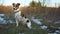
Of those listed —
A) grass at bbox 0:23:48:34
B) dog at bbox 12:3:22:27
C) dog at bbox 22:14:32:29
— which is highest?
dog at bbox 12:3:22:27

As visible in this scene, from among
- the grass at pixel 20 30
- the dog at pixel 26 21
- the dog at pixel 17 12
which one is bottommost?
the grass at pixel 20 30

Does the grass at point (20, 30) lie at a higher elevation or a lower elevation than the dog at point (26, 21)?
lower

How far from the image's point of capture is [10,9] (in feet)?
8.11

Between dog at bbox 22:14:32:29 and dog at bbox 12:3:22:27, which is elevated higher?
dog at bbox 12:3:22:27

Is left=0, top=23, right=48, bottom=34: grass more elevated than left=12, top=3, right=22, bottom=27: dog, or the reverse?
left=12, top=3, right=22, bottom=27: dog

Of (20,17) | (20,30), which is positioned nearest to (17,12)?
(20,17)

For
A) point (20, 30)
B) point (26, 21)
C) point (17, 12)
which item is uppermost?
point (17, 12)

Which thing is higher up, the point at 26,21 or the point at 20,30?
the point at 26,21

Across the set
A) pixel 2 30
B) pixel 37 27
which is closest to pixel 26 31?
pixel 37 27

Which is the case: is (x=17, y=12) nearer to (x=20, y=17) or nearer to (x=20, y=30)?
(x=20, y=17)

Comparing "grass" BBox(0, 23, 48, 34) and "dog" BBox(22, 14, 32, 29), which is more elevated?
"dog" BBox(22, 14, 32, 29)

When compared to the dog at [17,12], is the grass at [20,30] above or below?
below

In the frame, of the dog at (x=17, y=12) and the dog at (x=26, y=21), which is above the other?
the dog at (x=17, y=12)

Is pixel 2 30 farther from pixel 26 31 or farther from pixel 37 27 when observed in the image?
pixel 37 27
